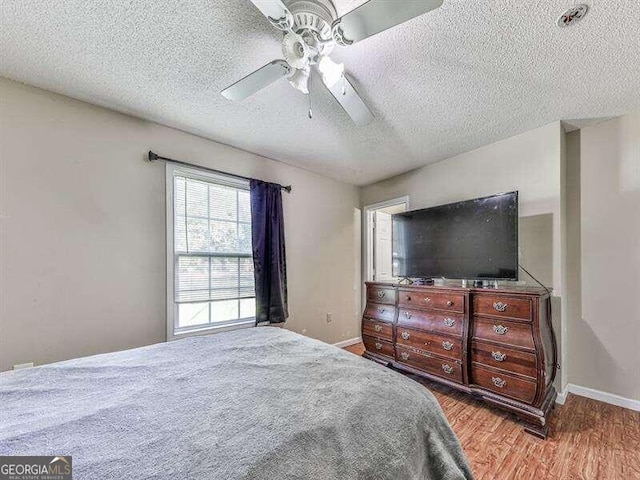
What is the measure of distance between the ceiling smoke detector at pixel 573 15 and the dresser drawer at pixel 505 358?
6.63 ft

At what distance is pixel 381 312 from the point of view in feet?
9.97

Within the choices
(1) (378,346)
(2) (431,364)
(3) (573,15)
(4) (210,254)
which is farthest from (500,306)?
(4) (210,254)

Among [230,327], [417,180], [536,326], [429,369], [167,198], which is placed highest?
[417,180]

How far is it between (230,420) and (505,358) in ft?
6.91

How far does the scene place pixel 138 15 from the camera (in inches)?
52.7

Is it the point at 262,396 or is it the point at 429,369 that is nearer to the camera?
the point at 262,396

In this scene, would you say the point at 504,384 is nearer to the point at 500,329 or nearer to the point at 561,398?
the point at 500,329

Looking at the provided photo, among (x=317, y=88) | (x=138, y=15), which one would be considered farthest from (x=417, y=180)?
(x=138, y=15)

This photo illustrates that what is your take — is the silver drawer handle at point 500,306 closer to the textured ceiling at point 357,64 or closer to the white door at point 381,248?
the textured ceiling at point 357,64

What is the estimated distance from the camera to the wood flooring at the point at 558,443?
1.58 meters

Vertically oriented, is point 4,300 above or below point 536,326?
above

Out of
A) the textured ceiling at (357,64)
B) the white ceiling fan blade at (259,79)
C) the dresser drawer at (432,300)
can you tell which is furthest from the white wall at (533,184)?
the white ceiling fan blade at (259,79)

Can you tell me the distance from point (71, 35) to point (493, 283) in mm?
3443

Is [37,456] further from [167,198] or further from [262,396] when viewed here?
[167,198]
